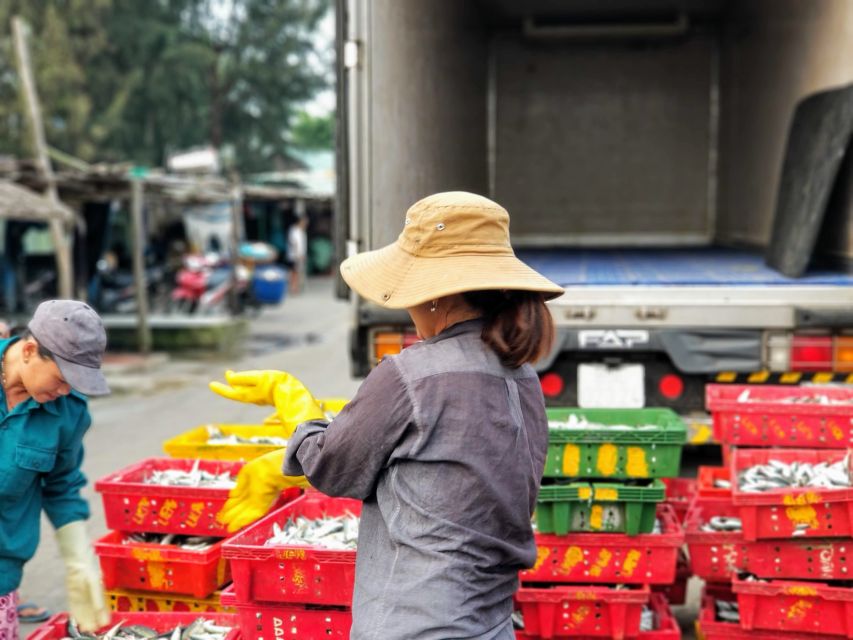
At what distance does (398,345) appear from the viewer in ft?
19.1

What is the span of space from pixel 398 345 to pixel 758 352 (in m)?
2.02

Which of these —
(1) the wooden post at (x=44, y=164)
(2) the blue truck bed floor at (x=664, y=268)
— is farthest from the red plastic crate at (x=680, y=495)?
(1) the wooden post at (x=44, y=164)

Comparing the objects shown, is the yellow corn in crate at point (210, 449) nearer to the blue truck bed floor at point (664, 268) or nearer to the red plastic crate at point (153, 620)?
the red plastic crate at point (153, 620)

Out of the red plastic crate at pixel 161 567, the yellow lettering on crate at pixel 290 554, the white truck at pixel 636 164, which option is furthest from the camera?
the white truck at pixel 636 164

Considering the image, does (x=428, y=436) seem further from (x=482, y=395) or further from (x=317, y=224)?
(x=317, y=224)

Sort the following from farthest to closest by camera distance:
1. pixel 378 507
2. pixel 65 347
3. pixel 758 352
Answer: pixel 758 352 → pixel 65 347 → pixel 378 507

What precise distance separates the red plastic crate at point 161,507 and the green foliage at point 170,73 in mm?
22829

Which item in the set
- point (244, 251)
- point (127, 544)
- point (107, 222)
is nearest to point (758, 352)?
point (127, 544)

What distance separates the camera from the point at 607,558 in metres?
3.97

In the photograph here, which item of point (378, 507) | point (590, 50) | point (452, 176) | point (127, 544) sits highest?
point (590, 50)

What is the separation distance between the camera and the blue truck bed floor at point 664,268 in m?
5.90

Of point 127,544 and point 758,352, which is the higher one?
point 758,352

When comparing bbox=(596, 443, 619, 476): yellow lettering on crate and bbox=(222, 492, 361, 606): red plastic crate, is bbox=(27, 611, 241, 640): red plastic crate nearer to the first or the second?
bbox=(222, 492, 361, 606): red plastic crate

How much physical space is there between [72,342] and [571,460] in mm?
1962
